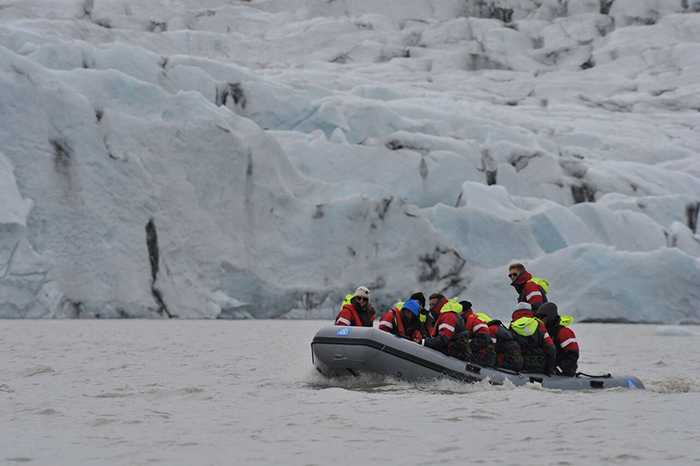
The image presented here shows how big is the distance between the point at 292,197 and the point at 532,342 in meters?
11.2

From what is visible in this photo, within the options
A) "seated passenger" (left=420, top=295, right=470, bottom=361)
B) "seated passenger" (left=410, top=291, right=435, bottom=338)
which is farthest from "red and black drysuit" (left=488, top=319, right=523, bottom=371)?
"seated passenger" (left=410, top=291, right=435, bottom=338)

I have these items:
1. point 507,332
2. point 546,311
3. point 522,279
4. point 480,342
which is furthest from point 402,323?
point 546,311

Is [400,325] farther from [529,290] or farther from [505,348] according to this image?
[529,290]

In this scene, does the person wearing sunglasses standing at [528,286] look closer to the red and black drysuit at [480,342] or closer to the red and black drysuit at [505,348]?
the red and black drysuit at [505,348]

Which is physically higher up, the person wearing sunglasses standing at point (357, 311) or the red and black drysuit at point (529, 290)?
the red and black drysuit at point (529, 290)

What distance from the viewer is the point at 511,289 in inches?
742

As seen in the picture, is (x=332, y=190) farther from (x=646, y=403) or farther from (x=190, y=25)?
(x=190, y=25)

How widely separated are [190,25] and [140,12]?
8.15 feet

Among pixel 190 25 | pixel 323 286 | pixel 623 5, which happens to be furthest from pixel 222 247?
pixel 623 5

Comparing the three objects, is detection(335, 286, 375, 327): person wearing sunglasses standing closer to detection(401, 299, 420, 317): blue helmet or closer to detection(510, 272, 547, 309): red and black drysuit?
detection(401, 299, 420, 317): blue helmet

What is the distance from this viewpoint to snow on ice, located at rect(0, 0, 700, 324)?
652 inches

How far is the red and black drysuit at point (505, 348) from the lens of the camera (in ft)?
27.1

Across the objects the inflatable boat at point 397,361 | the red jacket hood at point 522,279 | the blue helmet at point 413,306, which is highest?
the red jacket hood at point 522,279

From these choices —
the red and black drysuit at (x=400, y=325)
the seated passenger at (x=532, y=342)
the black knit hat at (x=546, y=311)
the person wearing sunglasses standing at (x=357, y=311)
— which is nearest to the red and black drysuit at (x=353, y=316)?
the person wearing sunglasses standing at (x=357, y=311)
